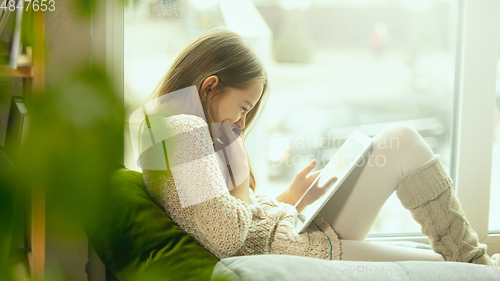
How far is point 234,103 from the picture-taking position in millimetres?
981

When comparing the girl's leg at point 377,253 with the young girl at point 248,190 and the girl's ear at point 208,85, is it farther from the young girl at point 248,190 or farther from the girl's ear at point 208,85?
the girl's ear at point 208,85

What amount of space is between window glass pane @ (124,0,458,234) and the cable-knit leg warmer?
1.38ft

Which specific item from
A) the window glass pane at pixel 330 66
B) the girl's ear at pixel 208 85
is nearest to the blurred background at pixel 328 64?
the window glass pane at pixel 330 66

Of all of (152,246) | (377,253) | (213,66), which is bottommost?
(377,253)

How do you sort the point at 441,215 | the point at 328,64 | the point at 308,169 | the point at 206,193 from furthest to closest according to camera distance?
the point at 328,64, the point at 308,169, the point at 441,215, the point at 206,193

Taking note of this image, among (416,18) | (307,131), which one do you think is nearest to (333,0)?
(416,18)

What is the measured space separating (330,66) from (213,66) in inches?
20.5

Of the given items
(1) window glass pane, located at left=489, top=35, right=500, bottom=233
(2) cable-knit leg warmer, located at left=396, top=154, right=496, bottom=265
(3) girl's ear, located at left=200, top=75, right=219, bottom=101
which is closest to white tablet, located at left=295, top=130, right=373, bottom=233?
(2) cable-knit leg warmer, located at left=396, top=154, right=496, bottom=265

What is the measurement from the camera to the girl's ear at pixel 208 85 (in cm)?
94

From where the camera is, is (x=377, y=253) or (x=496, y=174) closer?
(x=377, y=253)

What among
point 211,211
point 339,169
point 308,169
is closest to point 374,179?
point 339,169

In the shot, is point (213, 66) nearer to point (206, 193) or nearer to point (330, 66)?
point (206, 193)

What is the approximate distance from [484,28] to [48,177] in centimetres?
149

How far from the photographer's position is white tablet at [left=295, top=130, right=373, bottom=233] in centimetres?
88
